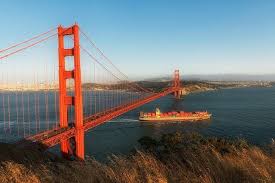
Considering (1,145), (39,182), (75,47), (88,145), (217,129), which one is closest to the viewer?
(39,182)

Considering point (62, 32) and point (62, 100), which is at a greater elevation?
point (62, 32)

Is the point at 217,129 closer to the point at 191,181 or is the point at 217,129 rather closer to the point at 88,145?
the point at 88,145

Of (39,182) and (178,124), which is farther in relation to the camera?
(178,124)

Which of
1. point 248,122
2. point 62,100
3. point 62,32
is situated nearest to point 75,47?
point 62,32

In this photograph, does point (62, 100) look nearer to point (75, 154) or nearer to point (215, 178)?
point (75, 154)

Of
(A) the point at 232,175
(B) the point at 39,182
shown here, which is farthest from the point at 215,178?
(B) the point at 39,182

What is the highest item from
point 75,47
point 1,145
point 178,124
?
point 75,47

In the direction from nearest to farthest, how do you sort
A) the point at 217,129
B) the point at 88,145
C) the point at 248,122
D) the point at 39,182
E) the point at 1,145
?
the point at 39,182 → the point at 1,145 → the point at 88,145 → the point at 217,129 → the point at 248,122
